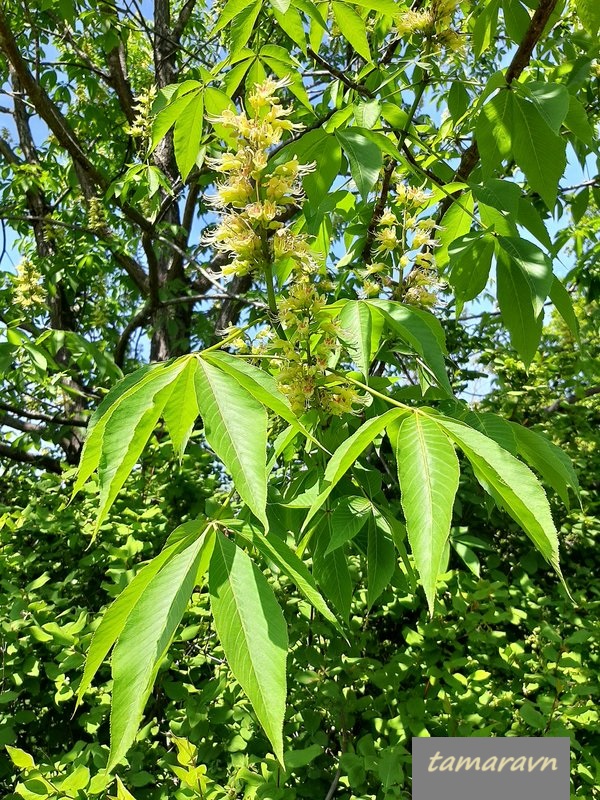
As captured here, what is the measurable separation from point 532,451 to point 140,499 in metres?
1.81

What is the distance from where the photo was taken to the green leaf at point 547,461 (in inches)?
40.5

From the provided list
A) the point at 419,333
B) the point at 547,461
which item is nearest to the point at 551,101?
the point at 419,333

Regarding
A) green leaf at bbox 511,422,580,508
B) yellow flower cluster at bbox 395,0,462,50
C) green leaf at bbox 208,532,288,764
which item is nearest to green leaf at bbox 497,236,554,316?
green leaf at bbox 511,422,580,508

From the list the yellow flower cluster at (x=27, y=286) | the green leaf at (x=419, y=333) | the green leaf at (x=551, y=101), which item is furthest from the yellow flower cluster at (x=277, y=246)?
the yellow flower cluster at (x=27, y=286)

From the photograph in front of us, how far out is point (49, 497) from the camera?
239 cm

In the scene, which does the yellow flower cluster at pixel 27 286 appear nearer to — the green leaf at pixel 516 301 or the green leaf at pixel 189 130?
the green leaf at pixel 189 130

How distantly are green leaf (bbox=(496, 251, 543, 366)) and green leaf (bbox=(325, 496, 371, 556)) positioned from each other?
462mm

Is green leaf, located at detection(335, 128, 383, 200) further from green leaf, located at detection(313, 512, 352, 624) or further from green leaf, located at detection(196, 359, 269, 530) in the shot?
green leaf, located at detection(313, 512, 352, 624)

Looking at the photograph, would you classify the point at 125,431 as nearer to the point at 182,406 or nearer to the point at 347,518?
the point at 182,406

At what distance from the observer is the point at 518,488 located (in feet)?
2.27

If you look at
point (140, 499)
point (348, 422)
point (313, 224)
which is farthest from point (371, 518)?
point (140, 499)

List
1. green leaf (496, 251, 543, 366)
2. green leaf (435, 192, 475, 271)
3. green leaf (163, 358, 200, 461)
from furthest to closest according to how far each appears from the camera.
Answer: green leaf (435, 192, 475, 271) < green leaf (496, 251, 543, 366) < green leaf (163, 358, 200, 461)

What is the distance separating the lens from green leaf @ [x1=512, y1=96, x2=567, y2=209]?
3.80ft

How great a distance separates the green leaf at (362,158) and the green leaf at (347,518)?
19.5 inches
